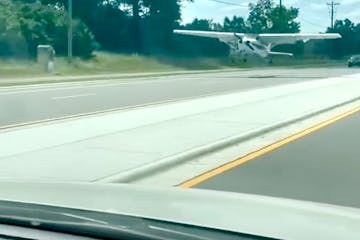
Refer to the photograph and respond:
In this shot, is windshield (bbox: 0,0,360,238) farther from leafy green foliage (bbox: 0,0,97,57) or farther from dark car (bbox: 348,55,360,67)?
dark car (bbox: 348,55,360,67)

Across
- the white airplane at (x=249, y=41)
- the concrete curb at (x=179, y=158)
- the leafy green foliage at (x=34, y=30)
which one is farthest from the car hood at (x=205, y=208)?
the white airplane at (x=249, y=41)

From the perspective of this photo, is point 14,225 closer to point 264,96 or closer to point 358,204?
point 358,204

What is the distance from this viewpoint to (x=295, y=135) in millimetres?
15430

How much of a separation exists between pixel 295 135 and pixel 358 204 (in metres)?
7.09

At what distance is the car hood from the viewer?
296 centimetres

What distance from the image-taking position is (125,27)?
297ft

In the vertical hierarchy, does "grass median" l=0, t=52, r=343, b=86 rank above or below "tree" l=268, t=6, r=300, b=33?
below

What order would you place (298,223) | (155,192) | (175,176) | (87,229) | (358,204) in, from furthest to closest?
(175,176), (358,204), (155,192), (298,223), (87,229)

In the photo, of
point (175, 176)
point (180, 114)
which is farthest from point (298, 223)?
point (180, 114)

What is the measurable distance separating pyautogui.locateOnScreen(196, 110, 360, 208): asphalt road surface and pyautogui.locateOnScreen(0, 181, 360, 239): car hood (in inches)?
189

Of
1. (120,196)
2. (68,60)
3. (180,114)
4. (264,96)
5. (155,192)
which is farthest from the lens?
(68,60)

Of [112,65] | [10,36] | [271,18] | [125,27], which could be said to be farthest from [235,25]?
[10,36]

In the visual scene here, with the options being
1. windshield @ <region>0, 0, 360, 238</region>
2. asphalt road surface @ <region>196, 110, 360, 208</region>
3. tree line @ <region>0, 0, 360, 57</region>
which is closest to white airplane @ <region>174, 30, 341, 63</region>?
tree line @ <region>0, 0, 360, 57</region>

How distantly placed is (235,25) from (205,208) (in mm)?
120964
